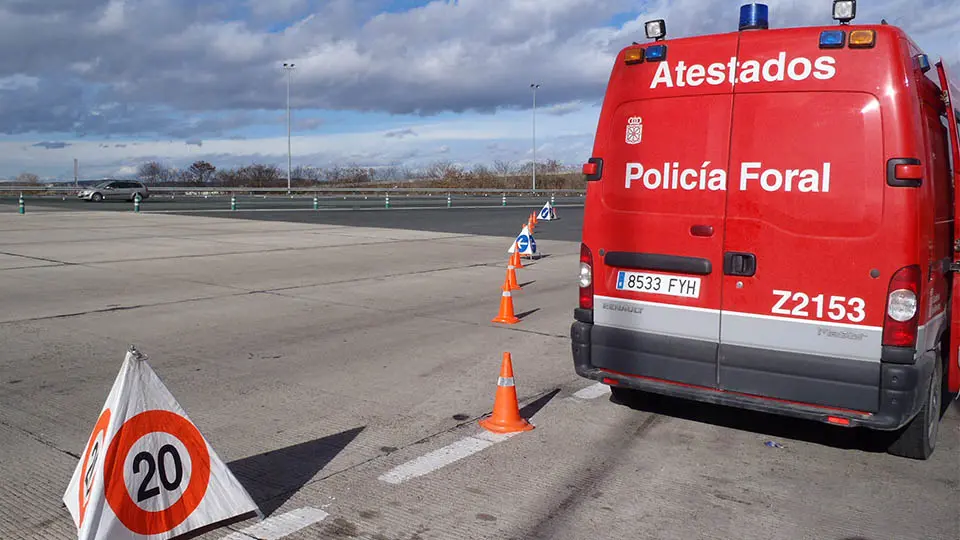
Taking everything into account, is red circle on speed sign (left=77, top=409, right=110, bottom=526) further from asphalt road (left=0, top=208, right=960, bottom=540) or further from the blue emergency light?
the blue emergency light

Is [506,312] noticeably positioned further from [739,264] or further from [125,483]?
[125,483]

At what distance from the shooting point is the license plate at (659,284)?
5.29 meters

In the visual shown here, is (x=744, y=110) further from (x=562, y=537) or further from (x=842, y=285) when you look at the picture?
(x=562, y=537)

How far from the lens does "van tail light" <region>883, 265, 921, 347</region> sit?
4.59 m

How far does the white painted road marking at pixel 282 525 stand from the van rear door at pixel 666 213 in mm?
2275

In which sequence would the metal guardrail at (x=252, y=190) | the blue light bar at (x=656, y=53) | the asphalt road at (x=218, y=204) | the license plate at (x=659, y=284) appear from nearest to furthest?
the license plate at (x=659, y=284)
the blue light bar at (x=656, y=53)
the asphalt road at (x=218, y=204)
the metal guardrail at (x=252, y=190)

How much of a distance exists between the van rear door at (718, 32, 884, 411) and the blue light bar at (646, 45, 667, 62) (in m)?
0.50

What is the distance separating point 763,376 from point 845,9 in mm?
2184

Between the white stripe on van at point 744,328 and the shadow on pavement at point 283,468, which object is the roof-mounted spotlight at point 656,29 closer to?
the white stripe on van at point 744,328

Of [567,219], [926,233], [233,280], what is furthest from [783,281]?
[567,219]

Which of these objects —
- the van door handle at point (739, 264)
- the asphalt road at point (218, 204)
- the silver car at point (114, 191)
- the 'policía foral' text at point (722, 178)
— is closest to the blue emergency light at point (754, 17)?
the 'policía foral' text at point (722, 178)

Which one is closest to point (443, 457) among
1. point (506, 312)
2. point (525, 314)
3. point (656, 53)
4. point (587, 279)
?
point (587, 279)

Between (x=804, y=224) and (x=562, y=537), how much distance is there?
7.59 feet

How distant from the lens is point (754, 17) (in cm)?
532
